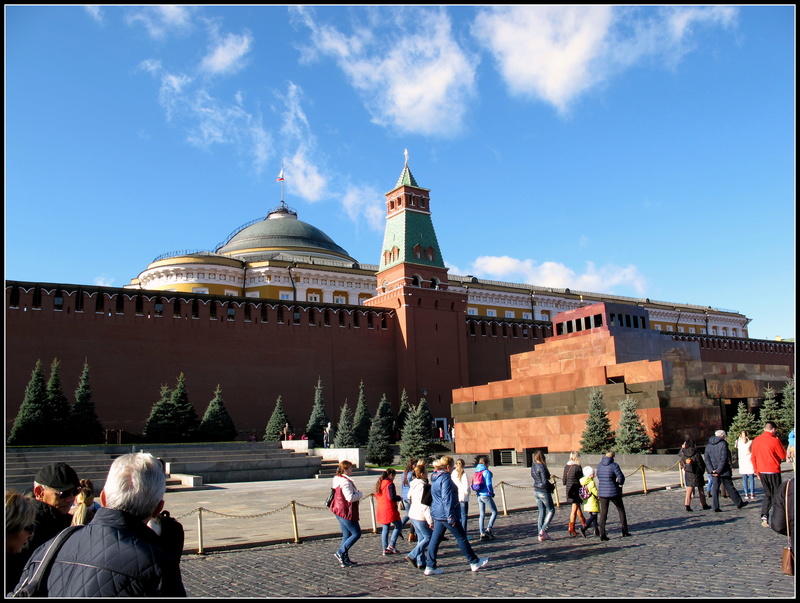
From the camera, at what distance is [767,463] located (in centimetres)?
791

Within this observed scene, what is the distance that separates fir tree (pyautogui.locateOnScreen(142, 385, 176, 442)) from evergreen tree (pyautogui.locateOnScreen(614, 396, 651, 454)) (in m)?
14.4

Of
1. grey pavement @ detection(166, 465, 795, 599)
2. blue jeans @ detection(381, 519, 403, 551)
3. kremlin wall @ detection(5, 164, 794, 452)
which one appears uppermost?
kremlin wall @ detection(5, 164, 794, 452)

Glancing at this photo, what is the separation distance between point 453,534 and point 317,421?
21.1 m

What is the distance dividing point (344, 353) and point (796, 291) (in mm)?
27889

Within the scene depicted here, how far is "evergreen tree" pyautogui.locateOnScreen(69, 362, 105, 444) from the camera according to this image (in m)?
22.3

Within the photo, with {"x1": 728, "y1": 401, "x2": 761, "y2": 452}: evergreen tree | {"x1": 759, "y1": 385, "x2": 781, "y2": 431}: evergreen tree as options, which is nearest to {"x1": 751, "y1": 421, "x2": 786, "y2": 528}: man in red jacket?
{"x1": 728, "y1": 401, "x2": 761, "y2": 452}: evergreen tree

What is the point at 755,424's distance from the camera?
64.5 feet

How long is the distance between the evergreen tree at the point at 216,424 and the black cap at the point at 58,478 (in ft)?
→ 69.6

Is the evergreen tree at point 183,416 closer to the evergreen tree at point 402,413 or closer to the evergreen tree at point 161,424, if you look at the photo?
the evergreen tree at point 161,424

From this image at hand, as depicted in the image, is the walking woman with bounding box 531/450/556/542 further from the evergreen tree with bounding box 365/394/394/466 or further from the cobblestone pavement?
the evergreen tree with bounding box 365/394/394/466

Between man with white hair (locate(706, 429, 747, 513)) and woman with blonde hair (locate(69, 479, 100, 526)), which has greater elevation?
woman with blonde hair (locate(69, 479, 100, 526))

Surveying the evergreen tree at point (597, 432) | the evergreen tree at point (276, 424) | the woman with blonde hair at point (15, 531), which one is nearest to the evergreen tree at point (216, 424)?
the evergreen tree at point (276, 424)

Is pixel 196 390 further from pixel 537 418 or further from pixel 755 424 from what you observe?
pixel 755 424

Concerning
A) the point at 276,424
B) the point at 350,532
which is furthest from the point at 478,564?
the point at 276,424
